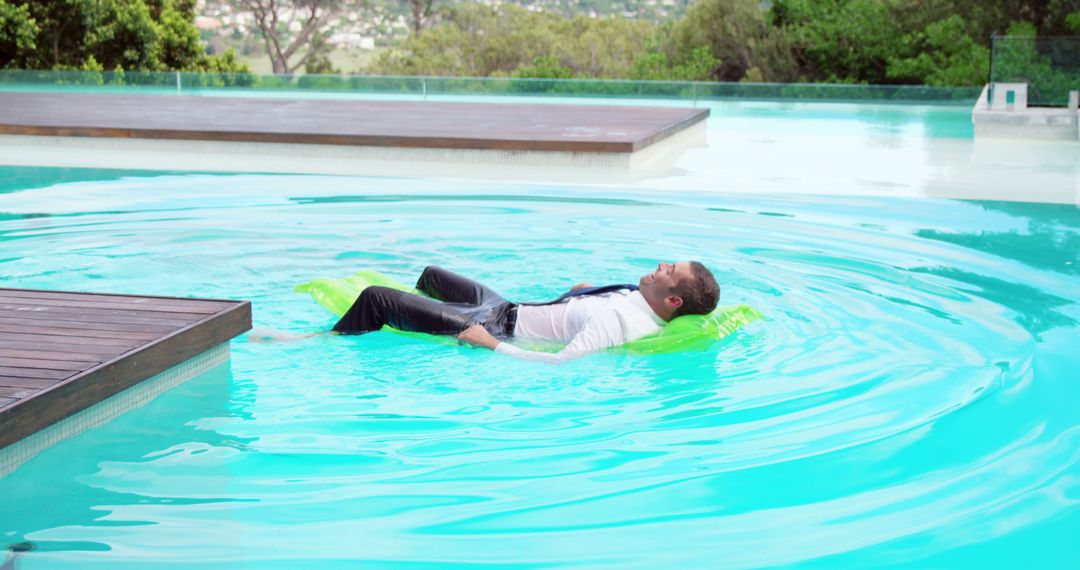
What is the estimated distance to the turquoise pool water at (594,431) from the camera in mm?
Result: 3316

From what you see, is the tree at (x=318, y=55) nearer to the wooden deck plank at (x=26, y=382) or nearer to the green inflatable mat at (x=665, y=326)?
the green inflatable mat at (x=665, y=326)


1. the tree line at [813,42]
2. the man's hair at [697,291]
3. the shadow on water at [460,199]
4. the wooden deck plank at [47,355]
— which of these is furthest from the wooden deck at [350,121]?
the tree line at [813,42]

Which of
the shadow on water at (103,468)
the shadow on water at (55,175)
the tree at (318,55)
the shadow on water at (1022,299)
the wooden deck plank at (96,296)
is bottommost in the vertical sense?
the shadow on water at (103,468)

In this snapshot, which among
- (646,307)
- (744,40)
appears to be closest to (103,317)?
(646,307)

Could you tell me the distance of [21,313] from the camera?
444 centimetres

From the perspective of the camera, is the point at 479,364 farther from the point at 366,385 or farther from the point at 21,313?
the point at 21,313

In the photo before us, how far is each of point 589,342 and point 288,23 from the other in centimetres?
3448

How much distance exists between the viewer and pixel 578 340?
189 inches

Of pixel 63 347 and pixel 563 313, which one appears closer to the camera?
pixel 63 347

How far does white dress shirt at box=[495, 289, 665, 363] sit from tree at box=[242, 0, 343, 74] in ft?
106

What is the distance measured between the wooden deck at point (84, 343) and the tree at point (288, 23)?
107 ft

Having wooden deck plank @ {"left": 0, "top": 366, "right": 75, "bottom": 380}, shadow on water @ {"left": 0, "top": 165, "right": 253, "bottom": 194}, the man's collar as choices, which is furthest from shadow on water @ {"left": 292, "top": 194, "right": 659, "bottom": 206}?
wooden deck plank @ {"left": 0, "top": 366, "right": 75, "bottom": 380}

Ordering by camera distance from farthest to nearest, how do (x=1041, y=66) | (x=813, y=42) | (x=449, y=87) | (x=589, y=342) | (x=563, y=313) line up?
(x=813, y=42)
(x=449, y=87)
(x=1041, y=66)
(x=563, y=313)
(x=589, y=342)

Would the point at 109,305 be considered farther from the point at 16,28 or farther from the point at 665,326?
the point at 16,28
